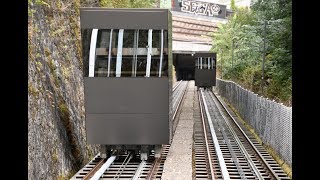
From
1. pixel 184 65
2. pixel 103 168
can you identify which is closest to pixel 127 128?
pixel 103 168

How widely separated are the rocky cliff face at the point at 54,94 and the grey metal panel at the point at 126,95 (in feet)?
4.20

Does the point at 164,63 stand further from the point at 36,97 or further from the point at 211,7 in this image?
the point at 211,7

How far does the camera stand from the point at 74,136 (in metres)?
13.9

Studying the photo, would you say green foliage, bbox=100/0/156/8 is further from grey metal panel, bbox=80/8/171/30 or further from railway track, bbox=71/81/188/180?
railway track, bbox=71/81/188/180

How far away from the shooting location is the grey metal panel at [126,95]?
39.3 feet

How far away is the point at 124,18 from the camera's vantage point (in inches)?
472

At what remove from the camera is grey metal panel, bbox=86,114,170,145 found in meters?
12.1

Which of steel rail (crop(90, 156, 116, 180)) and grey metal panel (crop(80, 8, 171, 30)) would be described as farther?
grey metal panel (crop(80, 8, 171, 30))

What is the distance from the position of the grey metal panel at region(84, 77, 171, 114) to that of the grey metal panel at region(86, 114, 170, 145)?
0.15 metres

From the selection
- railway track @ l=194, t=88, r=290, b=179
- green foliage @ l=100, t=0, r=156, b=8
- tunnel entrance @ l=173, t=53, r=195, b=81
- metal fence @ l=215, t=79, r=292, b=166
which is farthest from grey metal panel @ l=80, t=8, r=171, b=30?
tunnel entrance @ l=173, t=53, r=195, b=81
